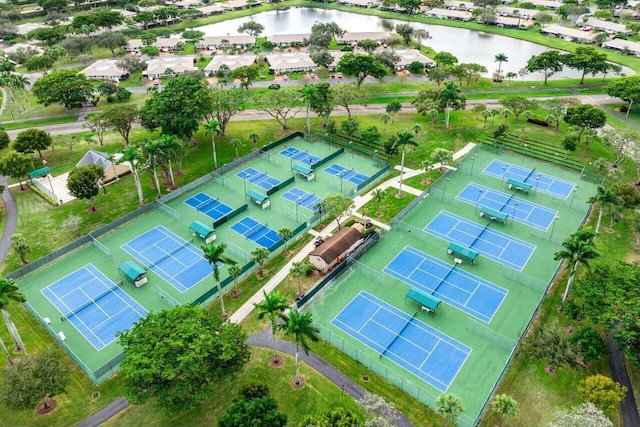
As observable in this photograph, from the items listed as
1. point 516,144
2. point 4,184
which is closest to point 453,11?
point 516,144

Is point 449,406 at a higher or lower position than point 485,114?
lower

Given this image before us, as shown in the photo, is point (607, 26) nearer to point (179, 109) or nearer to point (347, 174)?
point (347, 174)

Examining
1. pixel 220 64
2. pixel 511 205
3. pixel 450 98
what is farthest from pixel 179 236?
pixel 220 64

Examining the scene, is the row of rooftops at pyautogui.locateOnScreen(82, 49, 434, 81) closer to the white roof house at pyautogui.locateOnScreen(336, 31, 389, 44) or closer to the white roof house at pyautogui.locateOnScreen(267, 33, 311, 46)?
the white roof house at pyautogui.locateOnScreen(336, 31, 389, 44)

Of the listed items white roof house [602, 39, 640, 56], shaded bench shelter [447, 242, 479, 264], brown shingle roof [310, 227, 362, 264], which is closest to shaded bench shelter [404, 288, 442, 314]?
shaded bench shelter [447, 242, 479, 264]

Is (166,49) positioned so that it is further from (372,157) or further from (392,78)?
(372,157)
